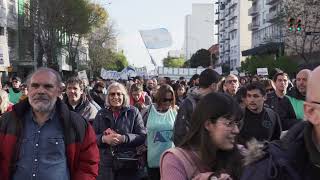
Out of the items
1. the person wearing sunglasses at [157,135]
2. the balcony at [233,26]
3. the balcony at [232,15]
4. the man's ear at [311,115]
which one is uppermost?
the balcony at [232,15]

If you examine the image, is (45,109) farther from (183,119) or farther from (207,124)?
(207,124)

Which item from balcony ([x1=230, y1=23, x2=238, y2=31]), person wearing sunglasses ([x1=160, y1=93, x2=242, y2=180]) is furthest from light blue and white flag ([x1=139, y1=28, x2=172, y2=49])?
balcony ([x1=230, y1=23, x2=238, y2=31])

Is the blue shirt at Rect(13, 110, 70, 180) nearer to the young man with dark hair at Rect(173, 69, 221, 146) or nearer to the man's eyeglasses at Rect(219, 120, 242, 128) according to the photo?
the young man with dark hair at Rect(173, 69, 221, 146)

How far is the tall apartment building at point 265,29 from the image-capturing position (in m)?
75.1

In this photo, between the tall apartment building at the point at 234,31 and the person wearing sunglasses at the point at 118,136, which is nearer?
the person wearing sunglasses at the point at 118,136

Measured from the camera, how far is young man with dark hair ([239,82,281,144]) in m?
5.72

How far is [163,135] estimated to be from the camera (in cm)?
696

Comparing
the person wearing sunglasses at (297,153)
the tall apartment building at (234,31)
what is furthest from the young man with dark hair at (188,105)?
the tall apartment building at (234,31)

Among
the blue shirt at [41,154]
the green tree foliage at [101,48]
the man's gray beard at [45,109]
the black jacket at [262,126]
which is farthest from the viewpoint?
the green tree foliage at [101,48]

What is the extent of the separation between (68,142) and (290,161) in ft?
8.88

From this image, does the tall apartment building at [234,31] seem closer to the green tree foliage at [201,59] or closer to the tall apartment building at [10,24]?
the green tree foliage at [201,59]

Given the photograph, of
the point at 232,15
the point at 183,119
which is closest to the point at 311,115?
the point at 183,119

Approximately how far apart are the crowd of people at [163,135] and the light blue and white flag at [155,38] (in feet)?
33.6

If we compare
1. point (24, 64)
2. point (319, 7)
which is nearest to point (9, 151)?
point (319, 7)
